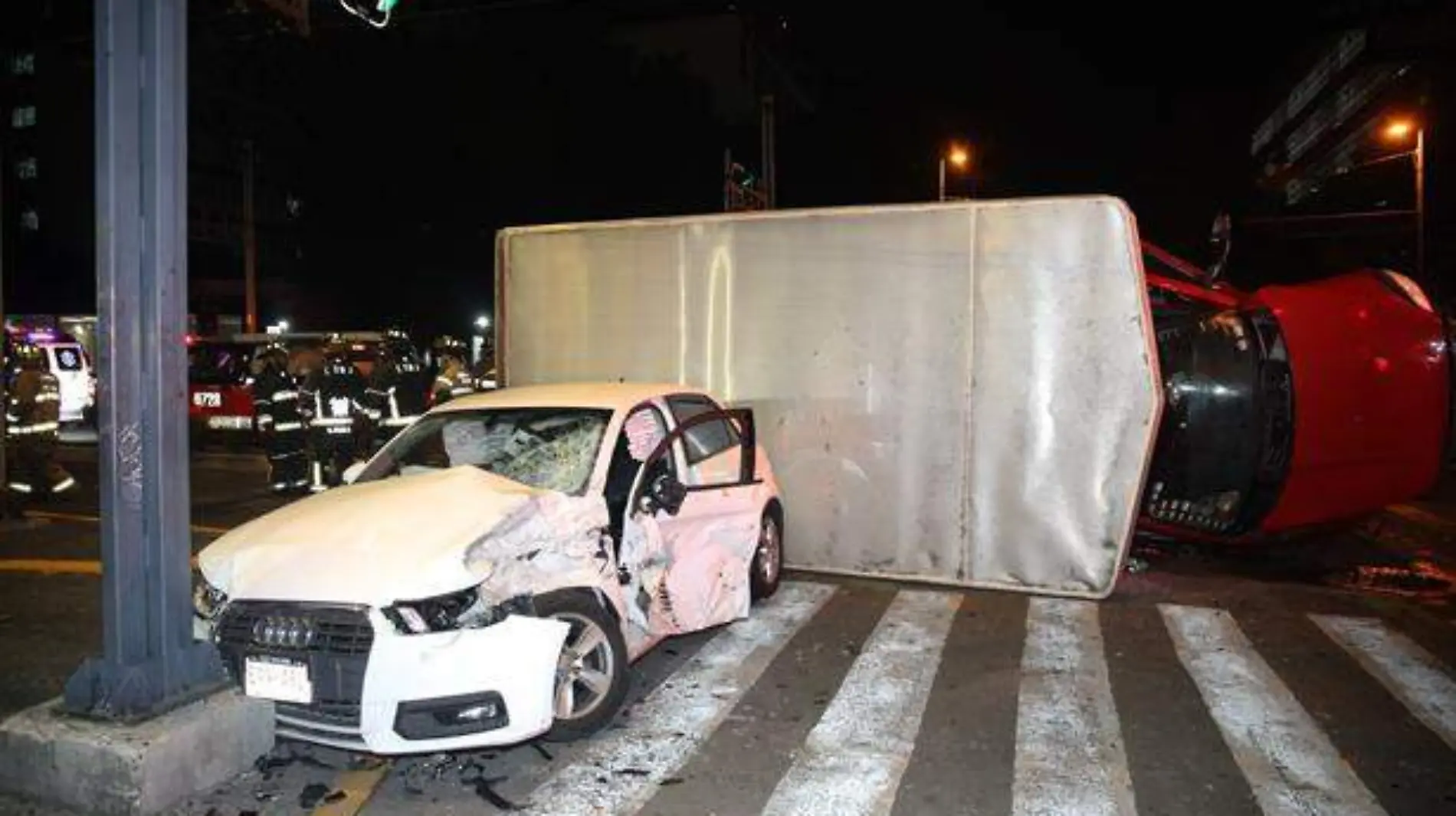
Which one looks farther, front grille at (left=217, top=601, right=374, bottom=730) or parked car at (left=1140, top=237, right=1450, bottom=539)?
parked car at (left=1140, top=237, right=1450, bottom=539)

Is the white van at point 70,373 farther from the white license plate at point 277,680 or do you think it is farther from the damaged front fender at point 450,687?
the damaged front fender at point 450,687

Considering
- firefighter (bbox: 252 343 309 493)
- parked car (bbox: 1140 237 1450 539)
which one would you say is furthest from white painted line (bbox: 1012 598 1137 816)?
firefighter (bbox: 252 343 309 493)

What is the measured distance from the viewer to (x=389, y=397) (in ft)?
Answer: 39.6

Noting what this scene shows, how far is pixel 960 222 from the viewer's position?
313 inches

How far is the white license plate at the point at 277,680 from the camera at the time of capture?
4340 millimetres

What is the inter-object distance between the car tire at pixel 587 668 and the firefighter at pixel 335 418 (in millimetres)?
7261

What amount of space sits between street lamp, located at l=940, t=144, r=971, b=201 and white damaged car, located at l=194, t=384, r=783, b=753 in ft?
68.9

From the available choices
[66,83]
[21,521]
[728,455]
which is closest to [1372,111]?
[728,455]

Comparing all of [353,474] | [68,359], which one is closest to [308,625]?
[353,474]

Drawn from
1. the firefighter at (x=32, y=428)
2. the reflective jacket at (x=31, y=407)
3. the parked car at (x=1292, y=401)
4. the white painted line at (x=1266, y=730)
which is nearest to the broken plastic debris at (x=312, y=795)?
the white painted line at (x=1266, y=730)

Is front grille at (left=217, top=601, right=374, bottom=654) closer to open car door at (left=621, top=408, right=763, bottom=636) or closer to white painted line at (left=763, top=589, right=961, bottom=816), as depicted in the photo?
open car door at (left=621, top=408, right=763, bottom=636)

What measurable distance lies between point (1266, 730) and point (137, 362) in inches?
203

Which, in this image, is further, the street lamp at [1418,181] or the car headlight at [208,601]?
the street lamp at [1418,181]

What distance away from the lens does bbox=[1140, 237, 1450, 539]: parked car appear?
861cm
